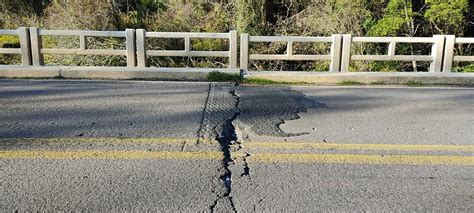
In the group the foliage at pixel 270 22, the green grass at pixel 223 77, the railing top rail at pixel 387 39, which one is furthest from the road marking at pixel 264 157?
the foliage at pixel 270 22

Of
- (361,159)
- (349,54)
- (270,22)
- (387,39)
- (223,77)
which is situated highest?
(270,22)

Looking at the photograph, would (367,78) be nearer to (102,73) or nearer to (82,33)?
(102,73)

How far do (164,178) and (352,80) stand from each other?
22.0 ft

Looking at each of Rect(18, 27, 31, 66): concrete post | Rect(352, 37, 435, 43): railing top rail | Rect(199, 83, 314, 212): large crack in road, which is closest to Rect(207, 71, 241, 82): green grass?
Rect(199, 83, 314, 212): large crack in road

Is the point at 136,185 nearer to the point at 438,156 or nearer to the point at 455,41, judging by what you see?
the point at 438,156

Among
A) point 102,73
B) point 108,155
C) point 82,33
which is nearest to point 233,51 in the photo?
point 102,73

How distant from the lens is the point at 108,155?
4.16m

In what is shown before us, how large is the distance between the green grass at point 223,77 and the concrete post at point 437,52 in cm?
461

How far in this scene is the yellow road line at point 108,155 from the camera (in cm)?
409

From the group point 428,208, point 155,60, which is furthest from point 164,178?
point 155,60

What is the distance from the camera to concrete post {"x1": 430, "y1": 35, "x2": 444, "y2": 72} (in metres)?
10.3

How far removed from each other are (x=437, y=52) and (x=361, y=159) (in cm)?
729

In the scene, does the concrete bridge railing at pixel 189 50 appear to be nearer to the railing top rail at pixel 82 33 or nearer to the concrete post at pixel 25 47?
the railing top rail at pixel 82 33

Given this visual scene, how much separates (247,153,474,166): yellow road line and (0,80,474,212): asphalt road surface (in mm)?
11
